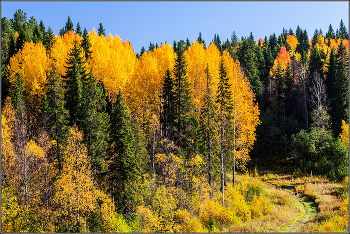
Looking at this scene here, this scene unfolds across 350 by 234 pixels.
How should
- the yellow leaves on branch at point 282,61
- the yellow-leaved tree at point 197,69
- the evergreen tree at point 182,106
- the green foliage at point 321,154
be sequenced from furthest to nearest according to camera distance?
1. the yellow leaves on branch at point 282,61
2. the yellow-leaved tree at point 197,69
3. the green foliage at point 321,154
4. the evergreen tree at point 182,106

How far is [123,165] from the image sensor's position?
24.2 metres

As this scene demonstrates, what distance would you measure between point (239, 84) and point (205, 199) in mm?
15646

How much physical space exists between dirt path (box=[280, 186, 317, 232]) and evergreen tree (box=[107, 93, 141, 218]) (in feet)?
48.3

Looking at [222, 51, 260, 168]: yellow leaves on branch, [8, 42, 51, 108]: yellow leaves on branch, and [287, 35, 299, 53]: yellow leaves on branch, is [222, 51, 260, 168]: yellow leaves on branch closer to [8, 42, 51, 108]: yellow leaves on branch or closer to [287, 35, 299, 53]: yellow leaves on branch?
[8, 42, 51, 108]: yellow leaves on branch

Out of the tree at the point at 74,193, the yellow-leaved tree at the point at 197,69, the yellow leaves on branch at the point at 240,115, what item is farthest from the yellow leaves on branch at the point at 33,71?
the yellow leaves on branch at the point at 240,115

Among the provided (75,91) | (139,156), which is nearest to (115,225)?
(139,156)

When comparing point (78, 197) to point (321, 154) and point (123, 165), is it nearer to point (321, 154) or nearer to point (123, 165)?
point (123, 165)

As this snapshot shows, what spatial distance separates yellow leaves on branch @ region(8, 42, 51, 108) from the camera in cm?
3584

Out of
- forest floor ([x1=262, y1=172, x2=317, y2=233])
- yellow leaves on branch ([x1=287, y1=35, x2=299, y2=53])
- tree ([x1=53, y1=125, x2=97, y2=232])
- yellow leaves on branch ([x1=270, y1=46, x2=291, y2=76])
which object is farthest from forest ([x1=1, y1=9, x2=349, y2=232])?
yellow leaves on branch ([x1=287, y1=35, x2=299, y2=53])

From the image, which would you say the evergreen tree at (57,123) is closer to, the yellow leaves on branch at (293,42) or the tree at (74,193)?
the tree at (74,193)

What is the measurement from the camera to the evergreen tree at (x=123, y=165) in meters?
24.0

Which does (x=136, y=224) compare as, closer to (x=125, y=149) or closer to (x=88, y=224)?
(x=88, y=224)

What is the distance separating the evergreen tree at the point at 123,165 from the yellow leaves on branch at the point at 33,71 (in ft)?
60.5

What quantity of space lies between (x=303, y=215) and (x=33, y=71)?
138ft
